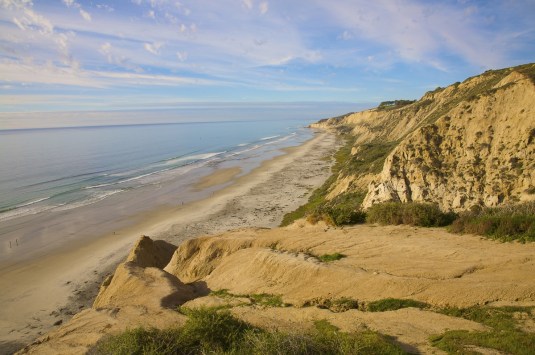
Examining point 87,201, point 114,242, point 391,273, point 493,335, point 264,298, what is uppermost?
point 493,335

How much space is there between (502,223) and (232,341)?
1056 cm

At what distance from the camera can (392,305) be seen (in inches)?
400

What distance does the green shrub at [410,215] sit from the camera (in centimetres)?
1534

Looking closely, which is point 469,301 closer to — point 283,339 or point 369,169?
point 283,339

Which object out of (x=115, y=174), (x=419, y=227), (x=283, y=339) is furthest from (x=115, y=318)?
(x=115, y=174)

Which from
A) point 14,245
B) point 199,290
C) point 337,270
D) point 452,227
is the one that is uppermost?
point 452,227

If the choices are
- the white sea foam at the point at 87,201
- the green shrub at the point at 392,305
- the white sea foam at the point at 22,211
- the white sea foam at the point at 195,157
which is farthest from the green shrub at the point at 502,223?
the white sea foam at the point at 195,157

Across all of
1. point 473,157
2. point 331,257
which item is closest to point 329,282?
point 331,257

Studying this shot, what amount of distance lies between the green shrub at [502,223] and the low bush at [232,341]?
7456 mm

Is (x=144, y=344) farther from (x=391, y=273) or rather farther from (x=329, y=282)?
(x=391, y=273)

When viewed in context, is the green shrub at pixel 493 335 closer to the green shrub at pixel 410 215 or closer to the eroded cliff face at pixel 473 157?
the green shrub at pixel 410 215

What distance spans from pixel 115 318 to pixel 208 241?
23.7 ft

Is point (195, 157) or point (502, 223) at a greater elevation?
point (502, 223)

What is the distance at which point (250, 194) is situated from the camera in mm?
44594
